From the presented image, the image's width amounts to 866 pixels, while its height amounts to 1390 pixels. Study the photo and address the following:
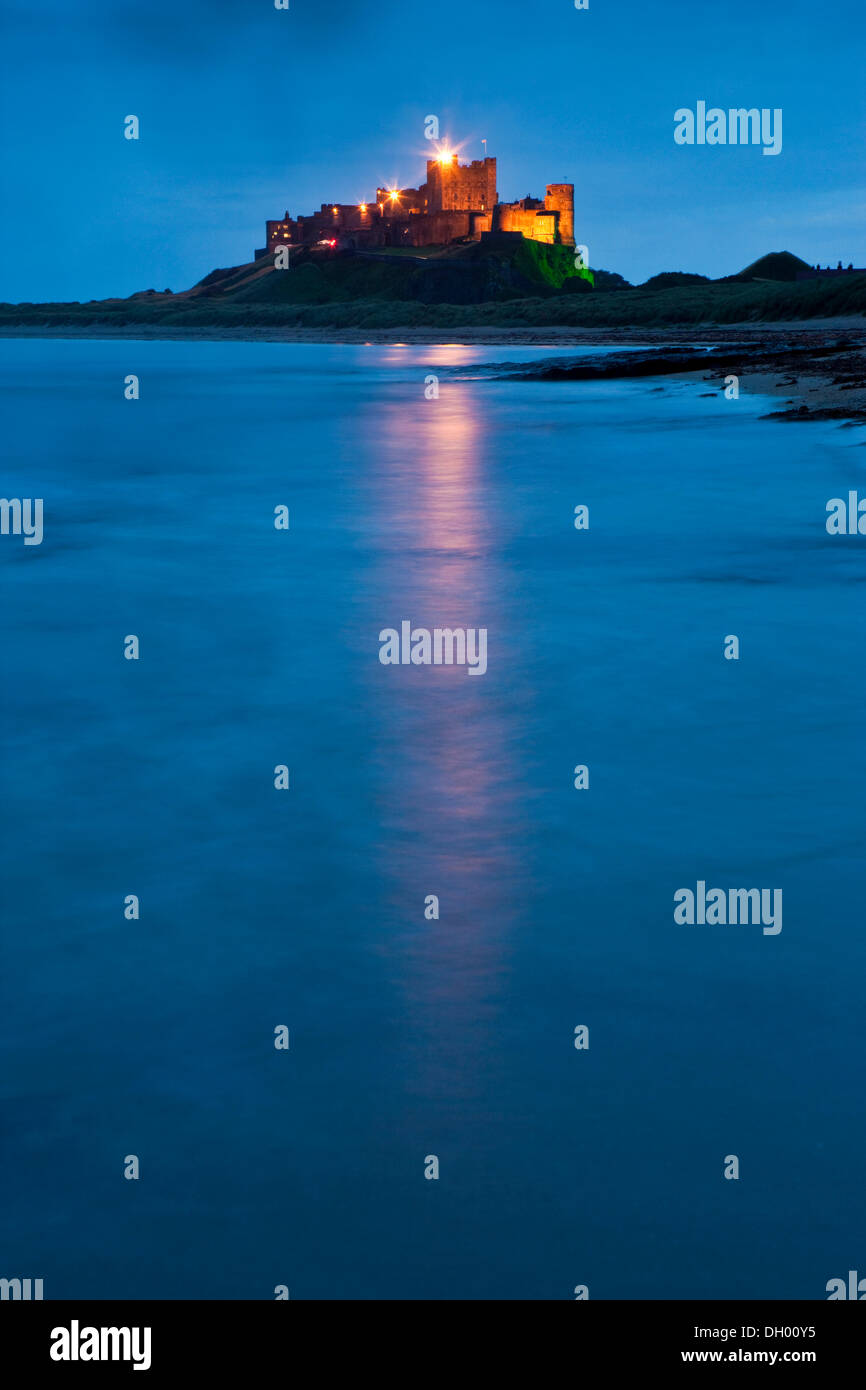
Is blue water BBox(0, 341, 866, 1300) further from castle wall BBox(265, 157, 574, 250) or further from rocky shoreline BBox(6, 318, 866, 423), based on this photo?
castle wall BBox(265, 157, 574, 250)

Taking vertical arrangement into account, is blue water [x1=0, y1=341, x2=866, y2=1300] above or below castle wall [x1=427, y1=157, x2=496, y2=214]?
below

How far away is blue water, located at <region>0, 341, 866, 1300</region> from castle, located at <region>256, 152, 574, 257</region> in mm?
132002

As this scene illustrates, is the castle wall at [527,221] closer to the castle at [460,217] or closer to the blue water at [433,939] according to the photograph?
the castle at [460,217]

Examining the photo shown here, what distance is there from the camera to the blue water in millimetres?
3598

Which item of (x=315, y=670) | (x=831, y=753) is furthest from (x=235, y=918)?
(x=315, y=670)

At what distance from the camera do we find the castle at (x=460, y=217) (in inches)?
5487

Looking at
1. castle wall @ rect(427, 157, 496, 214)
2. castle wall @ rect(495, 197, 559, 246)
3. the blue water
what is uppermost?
castle wall @ rect(427, 157, 496, 214)

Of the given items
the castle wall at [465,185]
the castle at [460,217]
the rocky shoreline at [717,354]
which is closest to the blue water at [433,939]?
the rocky shoreline at [717,354]

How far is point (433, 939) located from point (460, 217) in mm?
141874

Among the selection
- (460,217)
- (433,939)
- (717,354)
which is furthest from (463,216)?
(433,939)

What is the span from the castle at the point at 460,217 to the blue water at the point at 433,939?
13200 centimetres

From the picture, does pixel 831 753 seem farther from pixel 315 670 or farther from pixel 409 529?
pixel 409 529

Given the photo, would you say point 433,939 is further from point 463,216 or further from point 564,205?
point 564,205

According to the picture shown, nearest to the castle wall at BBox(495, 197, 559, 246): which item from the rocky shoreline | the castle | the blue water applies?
the castle
